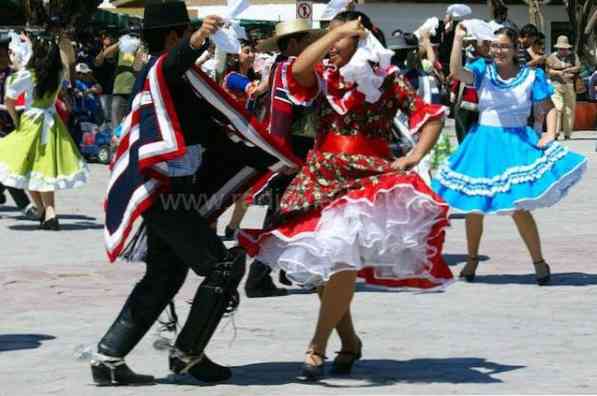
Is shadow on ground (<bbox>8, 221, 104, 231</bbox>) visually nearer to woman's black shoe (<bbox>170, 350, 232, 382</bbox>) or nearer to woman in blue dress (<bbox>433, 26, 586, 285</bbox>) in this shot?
woman in blue dress (<bbox>433, 26, 586, 285</bbox>)

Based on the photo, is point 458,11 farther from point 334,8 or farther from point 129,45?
point 129,45

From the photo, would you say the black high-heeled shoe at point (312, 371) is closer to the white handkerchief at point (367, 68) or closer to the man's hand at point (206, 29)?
the white handkerchief at point (367, 68)

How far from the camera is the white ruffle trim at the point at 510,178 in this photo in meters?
10.5

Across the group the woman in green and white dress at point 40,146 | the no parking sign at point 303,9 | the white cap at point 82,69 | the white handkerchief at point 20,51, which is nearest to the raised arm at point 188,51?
the woman in green and white dress at point 40,146

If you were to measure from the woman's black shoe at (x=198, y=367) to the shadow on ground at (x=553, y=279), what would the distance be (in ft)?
13.1

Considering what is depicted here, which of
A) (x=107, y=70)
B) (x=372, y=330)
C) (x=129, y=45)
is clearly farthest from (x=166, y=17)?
(x=107, y=70)

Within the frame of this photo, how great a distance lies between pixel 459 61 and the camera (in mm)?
10508

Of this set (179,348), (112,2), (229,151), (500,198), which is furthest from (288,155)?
(112,2)

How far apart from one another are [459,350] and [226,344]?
4.02 ft

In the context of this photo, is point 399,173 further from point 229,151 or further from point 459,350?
point 459,350

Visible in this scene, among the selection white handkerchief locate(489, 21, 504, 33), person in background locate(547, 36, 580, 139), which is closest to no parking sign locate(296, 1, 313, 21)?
person in background locate(547, 36, 580, 139)

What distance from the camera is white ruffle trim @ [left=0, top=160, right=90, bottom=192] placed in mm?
14195

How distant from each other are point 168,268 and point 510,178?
3949mm

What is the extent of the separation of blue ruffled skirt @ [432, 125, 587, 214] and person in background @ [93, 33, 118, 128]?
13.5 m
